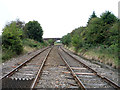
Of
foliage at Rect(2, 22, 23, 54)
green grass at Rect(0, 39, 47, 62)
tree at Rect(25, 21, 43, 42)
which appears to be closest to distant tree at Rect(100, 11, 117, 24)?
foliage at Rect(2, 22, 23, 54)

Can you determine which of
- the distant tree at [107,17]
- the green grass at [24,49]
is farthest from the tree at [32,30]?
the distant tree at [107,17]

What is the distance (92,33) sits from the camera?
15.8 metres

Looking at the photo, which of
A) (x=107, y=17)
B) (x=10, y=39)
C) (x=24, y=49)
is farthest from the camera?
(x=24, y=49)

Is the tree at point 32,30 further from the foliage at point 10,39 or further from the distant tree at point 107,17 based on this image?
the distant tree at point 107,17

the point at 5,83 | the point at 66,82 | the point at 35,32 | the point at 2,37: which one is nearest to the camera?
the point at 5,83

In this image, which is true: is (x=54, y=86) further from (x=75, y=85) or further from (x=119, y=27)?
(x=119, y=27)

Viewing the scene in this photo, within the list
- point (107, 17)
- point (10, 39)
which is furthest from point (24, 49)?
point (107, 17)

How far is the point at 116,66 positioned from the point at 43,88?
21.6ft

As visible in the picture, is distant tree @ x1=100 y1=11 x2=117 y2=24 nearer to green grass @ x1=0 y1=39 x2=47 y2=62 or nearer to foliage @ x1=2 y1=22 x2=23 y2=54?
foliage @ x1=2 y1=22 x2=23 y2=54

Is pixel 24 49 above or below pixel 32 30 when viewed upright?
below

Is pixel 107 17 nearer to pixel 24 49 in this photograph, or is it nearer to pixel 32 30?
pixel 24 49

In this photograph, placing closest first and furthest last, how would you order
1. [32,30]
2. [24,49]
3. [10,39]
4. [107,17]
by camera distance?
[10,39] < [107,17] < [24,49] < [32,30]

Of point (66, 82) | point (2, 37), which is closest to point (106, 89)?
point (66, 82)

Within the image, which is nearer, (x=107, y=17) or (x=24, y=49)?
(x=107, y=17)
